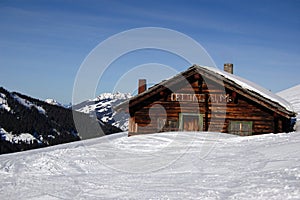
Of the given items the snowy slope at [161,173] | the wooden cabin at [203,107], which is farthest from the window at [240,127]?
the snowy slope at [161,173]

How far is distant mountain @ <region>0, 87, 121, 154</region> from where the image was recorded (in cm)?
7356

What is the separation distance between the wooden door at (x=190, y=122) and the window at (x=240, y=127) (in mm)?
1642

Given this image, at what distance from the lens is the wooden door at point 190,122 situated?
773 inches

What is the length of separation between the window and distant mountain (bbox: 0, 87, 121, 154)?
2053 inches

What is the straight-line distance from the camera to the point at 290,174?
770 centimetres

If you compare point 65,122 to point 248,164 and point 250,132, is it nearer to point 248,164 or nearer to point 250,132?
point 250,132

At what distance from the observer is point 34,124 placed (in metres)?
84.9

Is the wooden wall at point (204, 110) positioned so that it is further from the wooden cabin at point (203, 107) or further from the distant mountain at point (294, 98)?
the distant mountain at point (294, 98)

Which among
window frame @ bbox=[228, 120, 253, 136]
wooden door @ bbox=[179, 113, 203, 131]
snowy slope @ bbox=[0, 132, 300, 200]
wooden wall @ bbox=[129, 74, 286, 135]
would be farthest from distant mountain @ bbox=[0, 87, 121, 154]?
snowy slope @ bbox=[0, 132, 300, 200]

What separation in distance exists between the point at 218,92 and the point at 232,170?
10.6 meters

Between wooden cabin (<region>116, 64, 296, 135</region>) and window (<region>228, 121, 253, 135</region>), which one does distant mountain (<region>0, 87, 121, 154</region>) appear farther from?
window (<region>228, 121, 253, 135</region>)

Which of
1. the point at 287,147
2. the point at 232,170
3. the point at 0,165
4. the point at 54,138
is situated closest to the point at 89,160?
the point at 0,165

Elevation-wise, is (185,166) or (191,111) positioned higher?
(191,111)

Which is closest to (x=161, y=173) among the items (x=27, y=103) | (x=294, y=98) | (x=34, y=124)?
(x=294, y=98)
